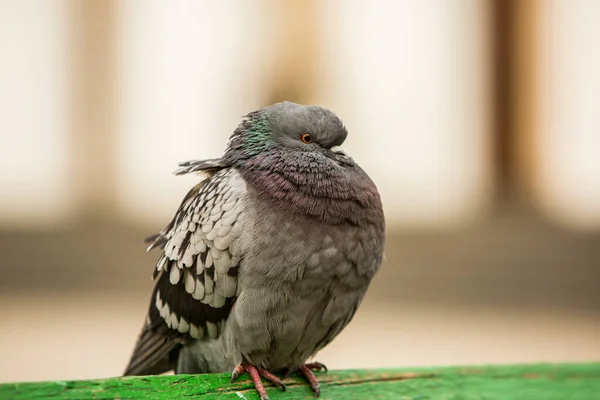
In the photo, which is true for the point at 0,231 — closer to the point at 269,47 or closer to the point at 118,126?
the point at 118,126

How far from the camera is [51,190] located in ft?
31.0

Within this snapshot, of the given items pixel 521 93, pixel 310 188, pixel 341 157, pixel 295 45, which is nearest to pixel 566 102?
pixel 521 93

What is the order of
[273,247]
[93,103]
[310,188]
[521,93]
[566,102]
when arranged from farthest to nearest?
[566,102] < [521,93] < [93,103] < [310,188] < [273,247]

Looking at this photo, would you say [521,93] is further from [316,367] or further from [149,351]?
[149,351]

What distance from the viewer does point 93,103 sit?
9281mm

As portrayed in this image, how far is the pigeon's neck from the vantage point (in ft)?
10.7

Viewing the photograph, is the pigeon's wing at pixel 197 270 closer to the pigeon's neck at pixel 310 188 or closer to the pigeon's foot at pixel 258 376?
the pigeon's neck at pixel 310 188

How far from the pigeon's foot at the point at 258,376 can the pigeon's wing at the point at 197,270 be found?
206mm

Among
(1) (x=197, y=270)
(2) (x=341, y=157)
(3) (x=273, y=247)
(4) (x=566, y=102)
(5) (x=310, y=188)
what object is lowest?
(1) (x=197, y=270)

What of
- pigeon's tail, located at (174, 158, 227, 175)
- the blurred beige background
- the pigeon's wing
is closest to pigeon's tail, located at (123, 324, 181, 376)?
the pigeon's wing

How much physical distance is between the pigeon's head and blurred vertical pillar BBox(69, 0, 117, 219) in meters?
6.00

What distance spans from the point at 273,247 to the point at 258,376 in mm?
493

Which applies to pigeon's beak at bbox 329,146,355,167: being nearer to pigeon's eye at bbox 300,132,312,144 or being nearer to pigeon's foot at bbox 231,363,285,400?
pigeon's eye at bbox 300,132,312,144

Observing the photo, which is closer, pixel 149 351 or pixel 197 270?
pixel 197 270
